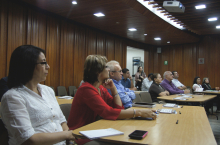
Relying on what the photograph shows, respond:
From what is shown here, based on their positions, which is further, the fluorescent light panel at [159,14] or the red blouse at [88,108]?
the fluorescent light panel at [159,14]

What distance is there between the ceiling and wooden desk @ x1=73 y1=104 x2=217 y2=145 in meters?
3.71

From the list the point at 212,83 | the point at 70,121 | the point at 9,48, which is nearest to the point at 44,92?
the point at 70,121

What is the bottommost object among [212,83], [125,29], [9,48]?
[212,83]

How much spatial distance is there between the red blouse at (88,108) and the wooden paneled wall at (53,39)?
3.66 metres

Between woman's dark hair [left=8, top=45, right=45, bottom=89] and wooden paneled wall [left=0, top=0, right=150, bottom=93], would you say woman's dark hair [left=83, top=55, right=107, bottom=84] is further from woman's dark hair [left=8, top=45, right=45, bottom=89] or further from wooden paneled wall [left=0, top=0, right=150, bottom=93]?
wooden paneled wall [left=0, top=0, right=150, bottom=93]

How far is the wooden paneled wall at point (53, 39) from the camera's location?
16.0 feet

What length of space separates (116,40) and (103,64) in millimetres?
7128

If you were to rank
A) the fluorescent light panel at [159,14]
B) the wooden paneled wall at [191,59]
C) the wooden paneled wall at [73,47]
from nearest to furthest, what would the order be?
1. the wooden paneled wall at [73,47]
2. the fluorescent light panel at [159,14]
3. the wooden paneled wall at [191,59]

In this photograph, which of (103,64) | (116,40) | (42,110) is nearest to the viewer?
(42,110)

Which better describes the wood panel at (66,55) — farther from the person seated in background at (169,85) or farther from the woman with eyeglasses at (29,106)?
the woman with eyeglasses at (29,106)

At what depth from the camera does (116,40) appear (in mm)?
9133

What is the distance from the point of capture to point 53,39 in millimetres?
6160

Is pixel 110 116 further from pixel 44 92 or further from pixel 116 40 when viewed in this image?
pixel 116 40

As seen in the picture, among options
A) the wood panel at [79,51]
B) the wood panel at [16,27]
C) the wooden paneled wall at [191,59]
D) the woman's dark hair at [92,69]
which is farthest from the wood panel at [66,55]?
the wooden paneled wall at [191,59]
